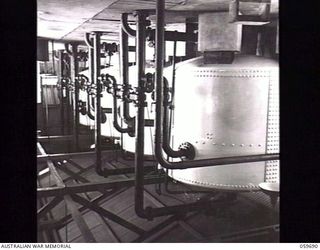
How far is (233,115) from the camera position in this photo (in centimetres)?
331

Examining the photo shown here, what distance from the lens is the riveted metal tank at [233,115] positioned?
10.8 ft

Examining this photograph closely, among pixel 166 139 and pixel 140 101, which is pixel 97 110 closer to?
pixel 140 101

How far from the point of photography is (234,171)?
3.45 m

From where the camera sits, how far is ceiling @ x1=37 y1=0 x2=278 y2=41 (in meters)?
3.23

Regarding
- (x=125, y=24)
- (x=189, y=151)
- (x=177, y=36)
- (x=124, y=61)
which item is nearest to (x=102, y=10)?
(x=125, y=24)

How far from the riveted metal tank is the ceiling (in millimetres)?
Answer: 528

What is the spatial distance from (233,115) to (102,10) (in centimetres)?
171

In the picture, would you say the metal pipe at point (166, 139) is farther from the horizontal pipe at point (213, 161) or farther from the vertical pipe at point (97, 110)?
the vertical pipe at point (97, 110)
